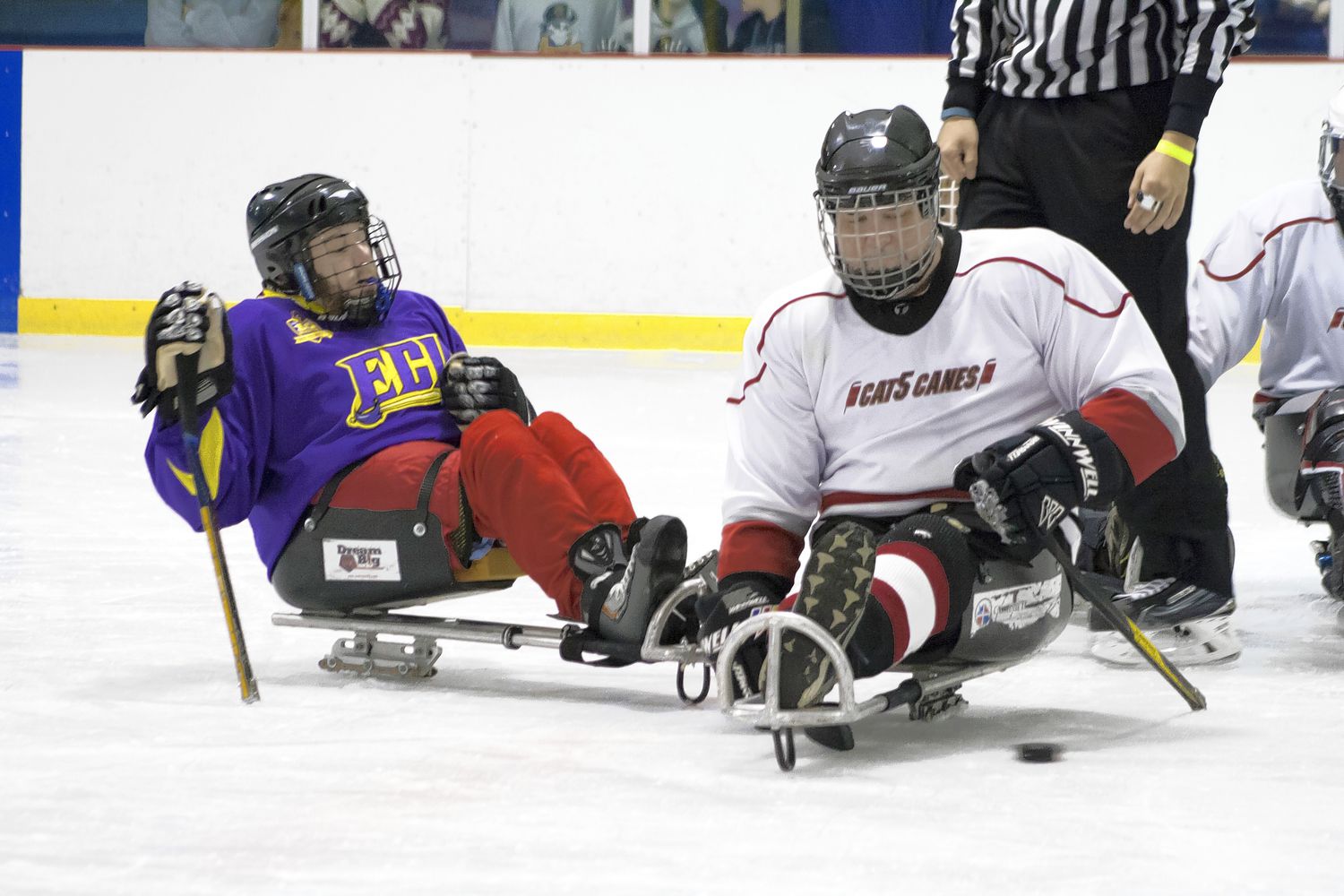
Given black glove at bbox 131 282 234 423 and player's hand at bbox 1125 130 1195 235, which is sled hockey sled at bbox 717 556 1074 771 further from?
black glove at bbox 131 282 234 423

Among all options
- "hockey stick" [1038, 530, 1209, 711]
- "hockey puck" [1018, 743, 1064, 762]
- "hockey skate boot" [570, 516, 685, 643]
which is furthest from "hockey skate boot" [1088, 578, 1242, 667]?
"hockey skate boot" [570, 516, 685, 643]

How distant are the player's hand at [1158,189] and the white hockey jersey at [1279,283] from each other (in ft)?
1.31

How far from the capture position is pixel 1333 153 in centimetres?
282

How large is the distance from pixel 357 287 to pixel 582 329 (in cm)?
617

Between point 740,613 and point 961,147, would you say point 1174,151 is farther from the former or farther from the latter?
point 740,613

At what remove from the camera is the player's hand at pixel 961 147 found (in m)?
2.73

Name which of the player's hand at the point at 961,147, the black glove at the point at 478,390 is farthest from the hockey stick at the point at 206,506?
the player's hand at the point at 961,147

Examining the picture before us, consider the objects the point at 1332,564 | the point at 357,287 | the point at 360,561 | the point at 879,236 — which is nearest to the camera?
the point at 879,236

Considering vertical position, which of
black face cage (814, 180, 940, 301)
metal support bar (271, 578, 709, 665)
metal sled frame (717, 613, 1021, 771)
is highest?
black face cage (814, 180, 940, 301)

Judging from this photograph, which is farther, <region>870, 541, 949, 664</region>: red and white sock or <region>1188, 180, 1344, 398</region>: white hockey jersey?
<region>1188, 180, 1344, 398</region>: white hockey jersey

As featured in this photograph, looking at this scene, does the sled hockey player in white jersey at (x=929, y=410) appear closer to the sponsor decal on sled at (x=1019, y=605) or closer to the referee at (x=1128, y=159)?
the sponsor decal on sled at (x=1019, y=605)

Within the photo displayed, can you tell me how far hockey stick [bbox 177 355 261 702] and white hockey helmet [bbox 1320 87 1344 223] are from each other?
1.83 m

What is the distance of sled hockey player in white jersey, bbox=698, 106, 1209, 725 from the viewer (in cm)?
199

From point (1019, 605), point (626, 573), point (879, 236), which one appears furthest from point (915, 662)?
point (879, 236)
